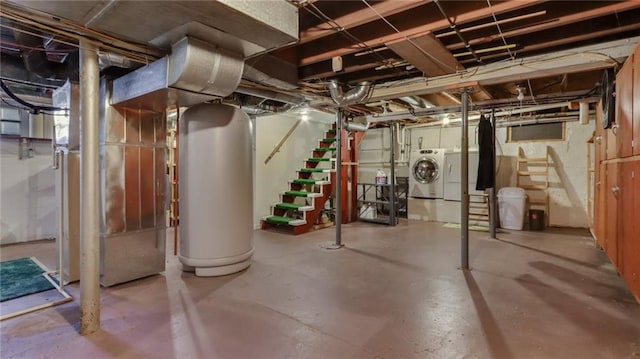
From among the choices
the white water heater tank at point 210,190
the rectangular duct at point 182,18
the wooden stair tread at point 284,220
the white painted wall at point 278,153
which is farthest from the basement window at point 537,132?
the rectangular duct at point 182,18

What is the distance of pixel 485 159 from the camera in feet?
16.1

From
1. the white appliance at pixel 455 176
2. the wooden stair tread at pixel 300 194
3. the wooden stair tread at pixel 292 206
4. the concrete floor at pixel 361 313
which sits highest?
the white appliance at pixel 455 176

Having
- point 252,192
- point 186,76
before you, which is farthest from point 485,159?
point 186,76

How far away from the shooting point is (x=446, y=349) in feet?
6.79

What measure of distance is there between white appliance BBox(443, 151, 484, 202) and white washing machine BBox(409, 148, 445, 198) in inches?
5.0

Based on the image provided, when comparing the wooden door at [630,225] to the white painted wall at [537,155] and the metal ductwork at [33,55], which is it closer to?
the white painted wall at [537,155]

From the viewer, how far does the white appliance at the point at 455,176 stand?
262 inches

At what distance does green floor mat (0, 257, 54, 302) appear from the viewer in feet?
9.86

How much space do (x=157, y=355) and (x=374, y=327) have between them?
144 cm

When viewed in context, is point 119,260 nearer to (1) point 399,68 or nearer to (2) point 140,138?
(2) point 140,138

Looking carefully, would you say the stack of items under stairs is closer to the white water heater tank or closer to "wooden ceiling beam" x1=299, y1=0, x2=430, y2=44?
the white water heater tank

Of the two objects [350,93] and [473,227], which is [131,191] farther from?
[473,227]

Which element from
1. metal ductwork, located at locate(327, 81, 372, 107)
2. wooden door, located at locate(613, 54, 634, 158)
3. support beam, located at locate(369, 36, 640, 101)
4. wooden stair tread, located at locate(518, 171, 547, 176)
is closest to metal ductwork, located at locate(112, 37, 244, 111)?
metal ductwork, located at locate(327, 81, 372, 107)

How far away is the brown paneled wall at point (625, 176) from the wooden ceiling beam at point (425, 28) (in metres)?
1.06
